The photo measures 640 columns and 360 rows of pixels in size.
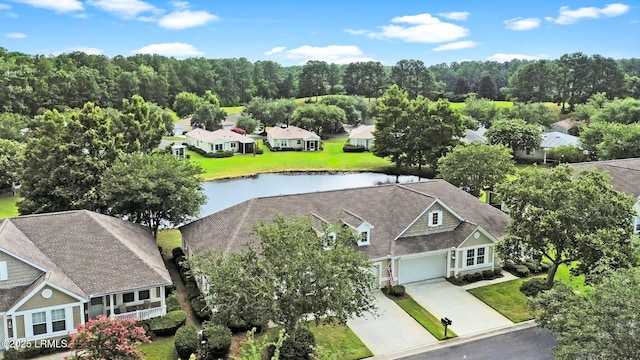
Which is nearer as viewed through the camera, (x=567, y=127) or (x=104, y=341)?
(x=104, y=341)

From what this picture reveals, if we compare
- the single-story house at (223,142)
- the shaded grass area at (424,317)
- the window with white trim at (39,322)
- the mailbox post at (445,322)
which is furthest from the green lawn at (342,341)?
the single-story house at (223,142)

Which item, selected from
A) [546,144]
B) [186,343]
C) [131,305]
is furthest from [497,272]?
[546,144]

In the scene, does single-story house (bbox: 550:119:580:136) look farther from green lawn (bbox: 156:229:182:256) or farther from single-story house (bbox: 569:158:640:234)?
green lawn (bbox: 156:229:182:256)

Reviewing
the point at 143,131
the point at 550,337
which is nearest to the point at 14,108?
the point at 143,131

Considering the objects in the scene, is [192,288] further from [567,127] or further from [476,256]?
[567,127]

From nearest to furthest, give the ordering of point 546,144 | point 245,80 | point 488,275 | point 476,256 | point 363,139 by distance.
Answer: point 488,275, point 476,256, point 546,144, point 363,139, point 245,80

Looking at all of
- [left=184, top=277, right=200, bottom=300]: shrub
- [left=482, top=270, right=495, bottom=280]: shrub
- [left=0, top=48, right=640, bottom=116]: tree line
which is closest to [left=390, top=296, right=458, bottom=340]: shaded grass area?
[left=482, top=270, right=495, bottom=280]: shrub
